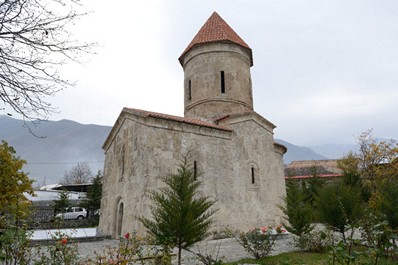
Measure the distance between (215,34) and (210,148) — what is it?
6.01m

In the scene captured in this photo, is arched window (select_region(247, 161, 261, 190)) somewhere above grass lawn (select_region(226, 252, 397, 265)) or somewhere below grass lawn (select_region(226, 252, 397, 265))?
above

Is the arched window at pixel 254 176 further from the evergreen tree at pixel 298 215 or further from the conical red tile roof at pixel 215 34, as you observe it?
the conical red tile roof at pixel 215 34

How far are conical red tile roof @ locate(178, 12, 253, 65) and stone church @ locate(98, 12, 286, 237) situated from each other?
47 mm

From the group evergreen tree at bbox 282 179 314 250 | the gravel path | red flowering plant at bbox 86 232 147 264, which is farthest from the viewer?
evergreen tree at bbox 282 179 314 250

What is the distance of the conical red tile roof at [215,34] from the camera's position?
12.9 meters

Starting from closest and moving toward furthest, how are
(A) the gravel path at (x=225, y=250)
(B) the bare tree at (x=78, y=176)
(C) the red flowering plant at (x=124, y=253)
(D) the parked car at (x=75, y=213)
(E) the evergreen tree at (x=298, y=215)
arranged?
(C) the red flowering plant at (x=124, y=253) → (A) the gravel path at (x=225, y=250) → (E) the evergreen tree at (x=298, y=215) → (D) the parked car at (x=75, y=213) → (B) the bare tree at (x=78, y=176)

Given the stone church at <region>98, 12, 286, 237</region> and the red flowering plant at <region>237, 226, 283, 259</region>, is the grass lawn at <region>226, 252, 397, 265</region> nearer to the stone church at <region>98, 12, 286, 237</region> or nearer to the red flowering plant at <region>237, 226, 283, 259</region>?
the red flowering plant at <region>237, 226, 283, 259</region>

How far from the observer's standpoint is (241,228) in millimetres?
9758

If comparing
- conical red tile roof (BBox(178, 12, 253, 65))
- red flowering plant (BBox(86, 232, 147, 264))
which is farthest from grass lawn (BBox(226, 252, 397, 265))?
conical red tile roof (BBox(178, 12, 253, 65))

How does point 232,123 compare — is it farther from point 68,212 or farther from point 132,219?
point 68,212

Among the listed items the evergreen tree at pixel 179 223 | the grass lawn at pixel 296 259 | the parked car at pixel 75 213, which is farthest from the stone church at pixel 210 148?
the parked car at pixel 75 213

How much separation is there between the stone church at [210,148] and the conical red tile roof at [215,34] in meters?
0.05

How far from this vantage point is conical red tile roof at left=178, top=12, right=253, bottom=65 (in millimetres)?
12936

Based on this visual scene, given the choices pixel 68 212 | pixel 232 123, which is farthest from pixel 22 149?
pixel 232 123
